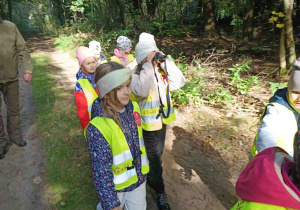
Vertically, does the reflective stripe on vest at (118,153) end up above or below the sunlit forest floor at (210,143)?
above

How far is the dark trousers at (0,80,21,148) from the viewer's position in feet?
13.2

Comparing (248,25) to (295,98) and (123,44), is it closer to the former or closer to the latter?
(123,44)

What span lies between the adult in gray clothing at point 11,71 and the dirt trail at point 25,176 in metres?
0.22

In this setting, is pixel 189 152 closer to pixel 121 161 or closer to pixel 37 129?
pixel 121 161

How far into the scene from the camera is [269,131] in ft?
5.62

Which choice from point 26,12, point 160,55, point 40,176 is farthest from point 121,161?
point 26,12

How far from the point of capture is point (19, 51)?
161 inches

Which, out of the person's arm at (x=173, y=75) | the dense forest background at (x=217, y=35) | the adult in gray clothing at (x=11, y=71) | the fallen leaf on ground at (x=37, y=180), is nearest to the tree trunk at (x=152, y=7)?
the dense forest background at (x=217, y=35)

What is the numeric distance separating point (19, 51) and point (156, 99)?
2991mm

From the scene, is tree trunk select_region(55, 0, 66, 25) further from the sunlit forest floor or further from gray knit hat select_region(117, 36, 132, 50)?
gray knit hat select_region(117, 36, 132, 50)

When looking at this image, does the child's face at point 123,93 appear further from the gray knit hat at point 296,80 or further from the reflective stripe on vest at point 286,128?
the gray knit hat at point 296,80

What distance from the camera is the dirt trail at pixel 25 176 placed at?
3226 mm

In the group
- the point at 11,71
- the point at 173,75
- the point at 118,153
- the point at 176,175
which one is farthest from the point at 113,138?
the point at 11,71

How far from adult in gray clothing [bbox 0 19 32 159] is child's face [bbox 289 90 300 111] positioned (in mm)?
4107
